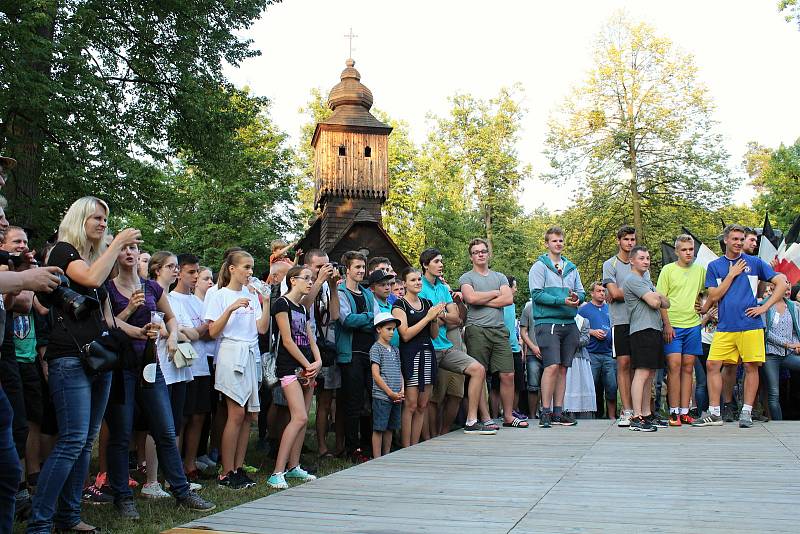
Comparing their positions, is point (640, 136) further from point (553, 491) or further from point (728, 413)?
point (553, 491)

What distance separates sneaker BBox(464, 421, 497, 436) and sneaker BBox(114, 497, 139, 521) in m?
3.78

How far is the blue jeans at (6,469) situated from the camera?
11.5 feet

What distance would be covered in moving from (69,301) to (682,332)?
255 inches

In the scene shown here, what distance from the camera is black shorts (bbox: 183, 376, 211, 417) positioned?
648 centimetres

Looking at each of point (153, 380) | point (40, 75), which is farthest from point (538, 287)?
point (40, 75)

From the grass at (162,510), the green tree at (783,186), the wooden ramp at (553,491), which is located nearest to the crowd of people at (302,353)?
the grass at (162,510)

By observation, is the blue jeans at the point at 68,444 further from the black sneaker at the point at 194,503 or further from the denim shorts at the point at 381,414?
the denim shorts at the point at 381,414

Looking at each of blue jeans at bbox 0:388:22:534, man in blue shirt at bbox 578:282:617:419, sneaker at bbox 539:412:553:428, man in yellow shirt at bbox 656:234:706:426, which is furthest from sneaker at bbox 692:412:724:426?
blue jeans at bbox 0:388:22:534

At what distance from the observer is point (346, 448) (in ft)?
25.4

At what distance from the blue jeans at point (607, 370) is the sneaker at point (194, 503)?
6365mm

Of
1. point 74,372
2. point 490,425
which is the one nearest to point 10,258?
point 74,372

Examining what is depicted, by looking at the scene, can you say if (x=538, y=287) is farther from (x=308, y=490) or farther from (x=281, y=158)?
(x=281, y=158)

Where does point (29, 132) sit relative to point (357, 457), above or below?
above

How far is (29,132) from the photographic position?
47.4 ft
